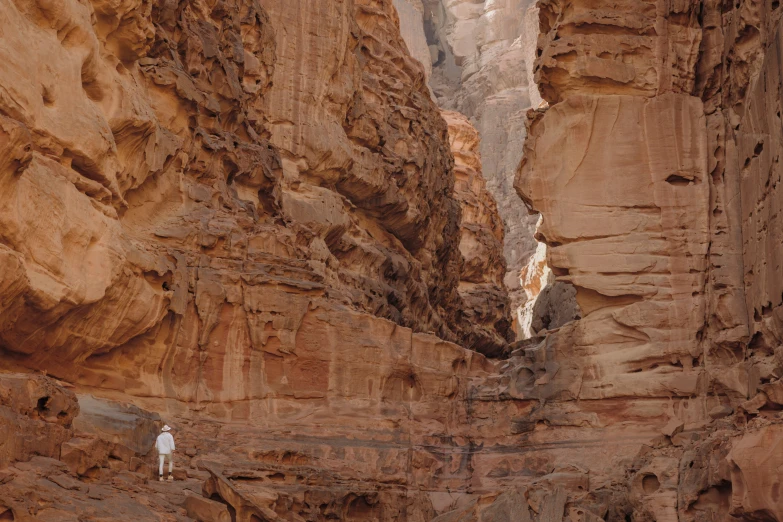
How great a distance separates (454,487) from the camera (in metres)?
31.4

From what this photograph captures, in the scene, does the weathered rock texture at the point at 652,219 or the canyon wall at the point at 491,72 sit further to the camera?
the canyon wall at the point at 491,72

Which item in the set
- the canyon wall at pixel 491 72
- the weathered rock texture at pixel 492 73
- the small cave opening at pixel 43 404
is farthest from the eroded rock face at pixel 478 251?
the small cave opening at pixel 43 404

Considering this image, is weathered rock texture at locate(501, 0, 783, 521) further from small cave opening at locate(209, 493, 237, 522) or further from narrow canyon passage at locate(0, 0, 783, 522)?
small cave opening at locate(209, 493, 237, 522)

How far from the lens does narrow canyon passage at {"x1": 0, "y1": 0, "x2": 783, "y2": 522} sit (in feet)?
72.1

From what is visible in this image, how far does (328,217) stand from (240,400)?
527 inches

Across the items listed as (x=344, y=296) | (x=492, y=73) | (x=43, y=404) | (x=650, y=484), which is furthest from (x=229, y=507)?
(x=492, y=73)

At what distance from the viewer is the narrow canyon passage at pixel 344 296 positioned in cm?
2198

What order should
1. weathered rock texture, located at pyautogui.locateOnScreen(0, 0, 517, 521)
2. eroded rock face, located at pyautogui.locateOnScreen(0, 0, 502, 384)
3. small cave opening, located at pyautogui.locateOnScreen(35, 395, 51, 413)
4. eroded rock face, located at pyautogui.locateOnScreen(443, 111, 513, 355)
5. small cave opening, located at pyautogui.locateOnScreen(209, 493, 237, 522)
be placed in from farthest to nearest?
eroded rock face, located at pyautogui.locateOnScreen(443, 111, 513, 355), eroded rock face, located at pyautogui.locateOnScreen(0, 0, 502, 384), small cave opening, located at pyautogui.locateOnScreen(209, 493, 237, 522), weathered rock texture, located at pyautogui.locateOnScreen(0, 0, 517, 521), small cave opening, located at pyautogui.locateOnScreen(35, 395, 51, 413)

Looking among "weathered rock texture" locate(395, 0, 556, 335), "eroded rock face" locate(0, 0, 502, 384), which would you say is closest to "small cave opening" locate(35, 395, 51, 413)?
"eroded rock face" locate(0, 0, 502, 384)

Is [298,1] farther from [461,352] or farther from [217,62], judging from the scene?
[461,352]

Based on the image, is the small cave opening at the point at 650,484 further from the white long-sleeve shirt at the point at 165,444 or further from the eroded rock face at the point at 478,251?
the eroded rock face at the point at 478,251

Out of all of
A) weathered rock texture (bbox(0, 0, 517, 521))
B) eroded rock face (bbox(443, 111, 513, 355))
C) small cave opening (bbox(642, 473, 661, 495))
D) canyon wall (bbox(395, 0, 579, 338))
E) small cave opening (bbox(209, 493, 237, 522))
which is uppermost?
canyon wall (bbox(395, 0, 579, 338))

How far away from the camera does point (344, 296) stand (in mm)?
33750

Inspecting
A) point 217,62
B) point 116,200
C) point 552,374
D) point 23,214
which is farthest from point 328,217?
point 23,214
